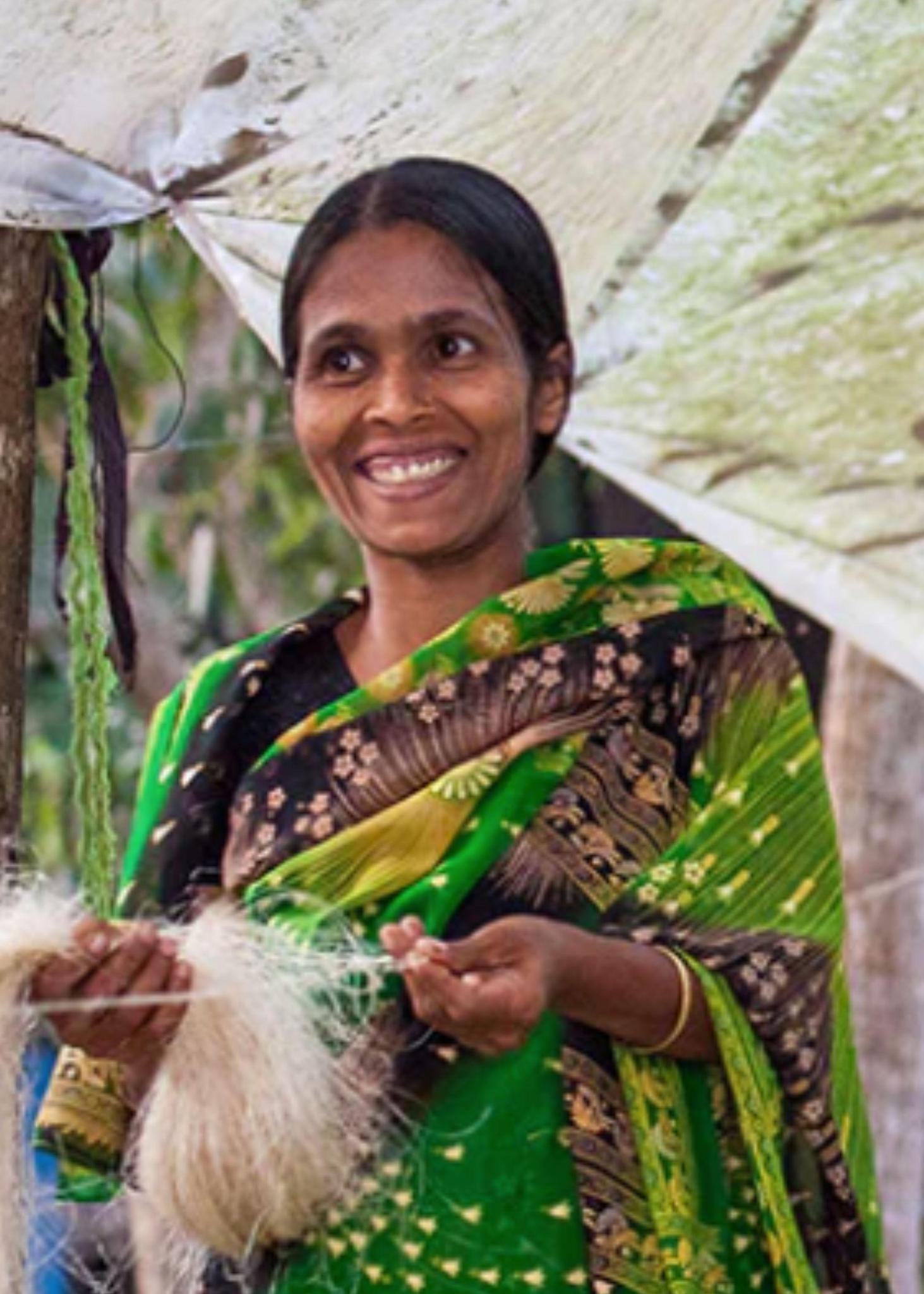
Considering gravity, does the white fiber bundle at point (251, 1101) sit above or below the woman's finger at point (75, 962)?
below

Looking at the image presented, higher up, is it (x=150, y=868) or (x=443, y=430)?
(x=443, y=430)

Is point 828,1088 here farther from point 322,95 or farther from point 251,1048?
point 322,95

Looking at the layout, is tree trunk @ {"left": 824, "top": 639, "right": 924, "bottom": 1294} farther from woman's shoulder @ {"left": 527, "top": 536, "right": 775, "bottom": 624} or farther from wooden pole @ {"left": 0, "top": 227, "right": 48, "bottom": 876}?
wooden pole @ {"left": 0, "top": 227, "right": 48, "bottom": 876}

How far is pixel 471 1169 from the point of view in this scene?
2688mm

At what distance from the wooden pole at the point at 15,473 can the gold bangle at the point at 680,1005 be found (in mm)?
658

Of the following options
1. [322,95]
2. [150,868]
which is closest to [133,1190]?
[150,868]

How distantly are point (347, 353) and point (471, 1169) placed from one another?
0.74m

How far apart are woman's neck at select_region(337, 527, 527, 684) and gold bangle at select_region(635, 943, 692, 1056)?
39 cm

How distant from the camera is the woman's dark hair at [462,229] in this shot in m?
2.83

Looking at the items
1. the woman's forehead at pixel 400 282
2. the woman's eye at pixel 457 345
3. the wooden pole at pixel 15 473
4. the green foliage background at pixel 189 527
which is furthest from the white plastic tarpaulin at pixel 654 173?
the green foliage background at pixel 189 527

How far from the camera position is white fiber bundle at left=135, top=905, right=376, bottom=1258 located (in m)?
2.59

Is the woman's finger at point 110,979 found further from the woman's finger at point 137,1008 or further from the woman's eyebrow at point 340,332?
the woman's eyebrow at point 340,332

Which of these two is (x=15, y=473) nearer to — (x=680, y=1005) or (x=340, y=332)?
(x=340, y=332)

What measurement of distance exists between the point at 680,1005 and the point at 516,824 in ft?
0.69
